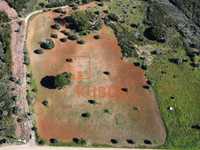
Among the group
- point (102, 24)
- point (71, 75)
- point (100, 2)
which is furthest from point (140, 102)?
point (100, 2)

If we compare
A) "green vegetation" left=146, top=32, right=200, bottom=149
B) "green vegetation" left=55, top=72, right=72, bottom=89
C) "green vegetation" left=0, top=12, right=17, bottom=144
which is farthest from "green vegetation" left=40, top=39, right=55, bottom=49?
"green vegetation" left=146, top=32, right=200, bottom=149

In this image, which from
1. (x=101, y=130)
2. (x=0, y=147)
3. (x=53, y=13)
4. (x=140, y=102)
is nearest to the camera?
(x=0, y=147)

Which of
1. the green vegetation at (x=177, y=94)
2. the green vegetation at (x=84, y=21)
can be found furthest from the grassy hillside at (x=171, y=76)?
the green vegetation at (x=84, y=21)

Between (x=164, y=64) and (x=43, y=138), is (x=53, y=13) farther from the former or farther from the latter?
(x=43, y=138)

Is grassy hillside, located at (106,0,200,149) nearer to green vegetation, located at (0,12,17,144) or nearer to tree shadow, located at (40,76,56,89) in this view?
tree shadow, located at (40,76,56,89)

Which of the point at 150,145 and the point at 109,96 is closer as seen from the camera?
the point at 150,145

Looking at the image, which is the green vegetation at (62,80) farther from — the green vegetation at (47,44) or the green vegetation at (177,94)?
the green vegetation at (177,94)
